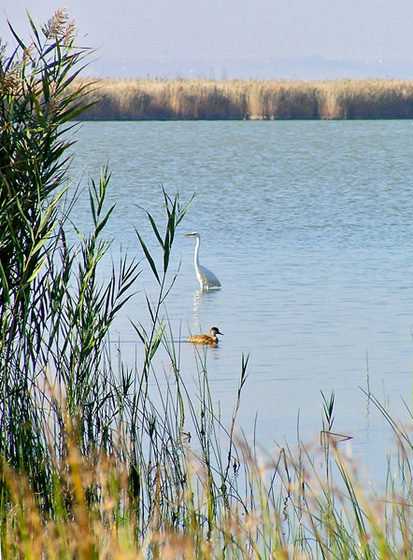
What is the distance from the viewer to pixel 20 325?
303 cm

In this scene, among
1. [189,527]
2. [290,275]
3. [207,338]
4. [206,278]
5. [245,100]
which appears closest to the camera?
[189,527]

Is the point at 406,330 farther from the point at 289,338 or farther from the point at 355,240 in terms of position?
the point at 355,240

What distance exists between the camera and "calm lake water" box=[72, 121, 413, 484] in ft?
15.5

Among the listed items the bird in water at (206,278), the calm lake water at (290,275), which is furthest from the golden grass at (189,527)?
the bird in water at (206,278)

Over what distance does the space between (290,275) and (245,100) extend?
2206 centimetres

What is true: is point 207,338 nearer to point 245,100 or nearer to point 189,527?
Answer: point 189,527

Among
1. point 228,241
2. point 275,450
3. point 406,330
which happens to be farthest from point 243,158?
point 275,450

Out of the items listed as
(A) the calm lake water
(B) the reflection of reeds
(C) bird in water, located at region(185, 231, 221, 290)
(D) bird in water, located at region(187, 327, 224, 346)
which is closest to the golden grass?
(A) the calm lake water

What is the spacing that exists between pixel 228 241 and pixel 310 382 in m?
5.62

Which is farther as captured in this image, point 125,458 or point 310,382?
point 310,382

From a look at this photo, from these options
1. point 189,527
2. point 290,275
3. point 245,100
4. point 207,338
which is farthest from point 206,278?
point 245,100

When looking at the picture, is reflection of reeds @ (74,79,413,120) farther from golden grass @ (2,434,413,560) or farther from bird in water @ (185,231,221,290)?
golden grass @ (2,434,413,560)

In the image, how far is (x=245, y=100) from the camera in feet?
97.2

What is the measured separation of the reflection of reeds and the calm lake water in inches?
303
